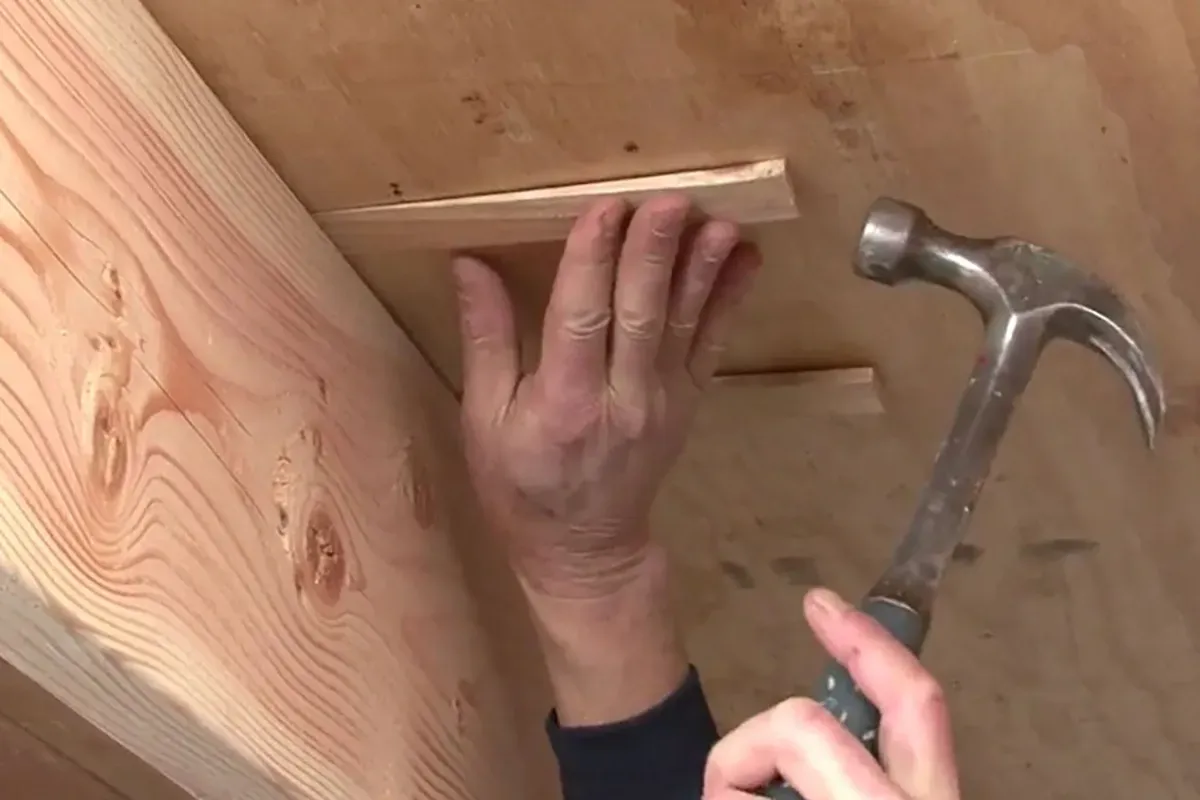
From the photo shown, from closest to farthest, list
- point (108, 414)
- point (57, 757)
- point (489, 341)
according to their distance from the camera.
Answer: point (108, 414) < point (489, 341) < point (57, 757)

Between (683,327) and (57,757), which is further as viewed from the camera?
(57,757)

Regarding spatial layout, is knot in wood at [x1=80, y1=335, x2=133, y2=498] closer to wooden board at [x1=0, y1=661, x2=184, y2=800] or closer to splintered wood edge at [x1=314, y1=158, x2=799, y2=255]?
splintered wood edge at [x1=314, y1=158, x2=799, y2=255]

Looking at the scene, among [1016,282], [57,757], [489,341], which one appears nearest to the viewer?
[1016,282]

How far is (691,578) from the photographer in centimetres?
94

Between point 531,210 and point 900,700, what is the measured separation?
282 mm

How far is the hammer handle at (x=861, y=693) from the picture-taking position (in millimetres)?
578

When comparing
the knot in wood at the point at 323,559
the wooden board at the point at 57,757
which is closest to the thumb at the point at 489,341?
the knot in wood at the point at 323,559

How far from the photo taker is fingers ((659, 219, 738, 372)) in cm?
64

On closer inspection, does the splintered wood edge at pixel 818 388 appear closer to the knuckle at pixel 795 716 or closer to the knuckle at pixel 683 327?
the knuckle at pixel 683 327

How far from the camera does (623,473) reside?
711mm

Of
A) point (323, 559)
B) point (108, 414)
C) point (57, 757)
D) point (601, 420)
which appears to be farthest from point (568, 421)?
point (57, 757)

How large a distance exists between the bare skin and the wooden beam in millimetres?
66

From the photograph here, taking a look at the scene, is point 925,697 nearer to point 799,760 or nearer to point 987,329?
point 799,760

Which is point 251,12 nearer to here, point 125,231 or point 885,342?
point 125,231
